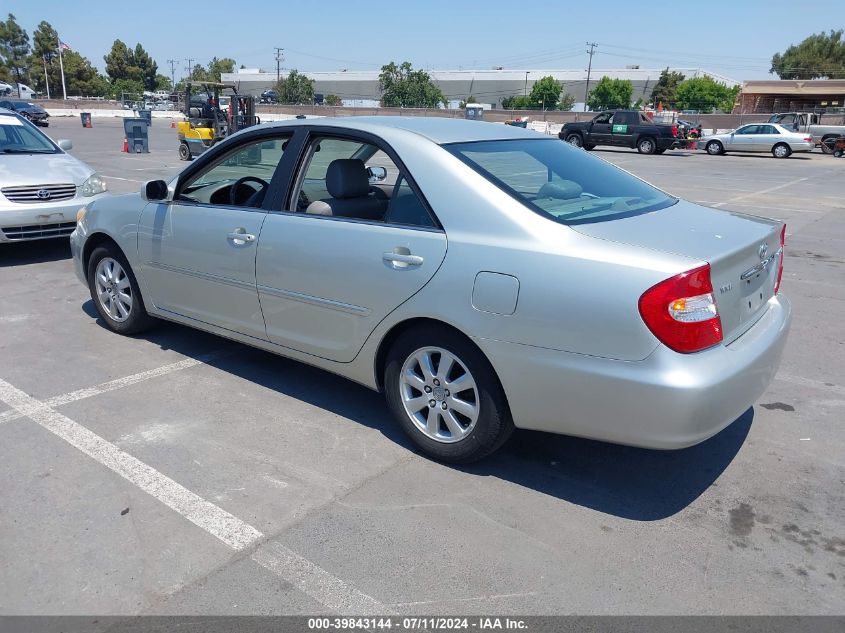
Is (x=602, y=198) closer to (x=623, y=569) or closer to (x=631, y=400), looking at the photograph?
(x=631, y=400)

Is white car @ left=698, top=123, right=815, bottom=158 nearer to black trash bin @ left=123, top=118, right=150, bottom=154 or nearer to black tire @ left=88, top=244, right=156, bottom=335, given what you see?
black trash bin @ left=123, top=118, right=150, bottom=154

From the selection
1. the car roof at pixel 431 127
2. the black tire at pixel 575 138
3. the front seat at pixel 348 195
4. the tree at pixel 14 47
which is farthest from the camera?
the tree at pixel 14 47

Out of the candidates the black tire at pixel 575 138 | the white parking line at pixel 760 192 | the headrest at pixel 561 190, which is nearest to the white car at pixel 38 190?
the headrest at pixel 561 190

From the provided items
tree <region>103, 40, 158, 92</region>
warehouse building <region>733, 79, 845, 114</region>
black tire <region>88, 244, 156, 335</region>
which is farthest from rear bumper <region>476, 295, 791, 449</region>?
tree <region>103, 40, 158, 92</region>

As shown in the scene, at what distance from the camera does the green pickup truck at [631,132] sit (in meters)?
30.3

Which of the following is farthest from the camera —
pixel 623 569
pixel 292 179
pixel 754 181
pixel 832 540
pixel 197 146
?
pixel 197 146

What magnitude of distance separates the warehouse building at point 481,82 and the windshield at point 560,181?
110283mm

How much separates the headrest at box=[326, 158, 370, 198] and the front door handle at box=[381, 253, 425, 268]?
0.69 metres

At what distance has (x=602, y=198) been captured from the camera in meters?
3.90

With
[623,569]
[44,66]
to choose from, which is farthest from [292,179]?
[44,66]

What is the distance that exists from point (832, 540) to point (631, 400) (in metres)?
1.07

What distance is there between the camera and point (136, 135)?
23.5 meters

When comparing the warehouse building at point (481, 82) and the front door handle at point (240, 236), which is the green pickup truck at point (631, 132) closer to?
the front door handle at point (240, 236)

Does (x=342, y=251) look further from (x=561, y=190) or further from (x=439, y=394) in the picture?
(x=561, y=190)
